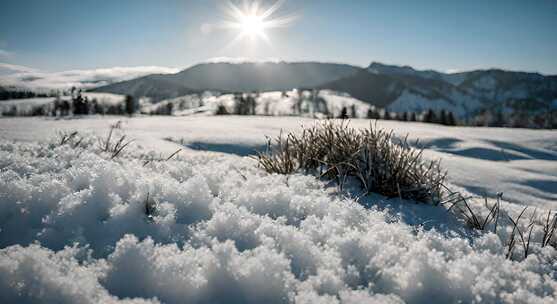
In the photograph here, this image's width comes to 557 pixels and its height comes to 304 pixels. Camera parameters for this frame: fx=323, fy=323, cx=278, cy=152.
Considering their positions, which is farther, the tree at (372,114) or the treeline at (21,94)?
the treeline at (21,94)

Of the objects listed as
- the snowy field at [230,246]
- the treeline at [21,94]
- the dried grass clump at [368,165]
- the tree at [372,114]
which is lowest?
the snowy field at [230,246]

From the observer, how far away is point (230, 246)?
3.58 feet

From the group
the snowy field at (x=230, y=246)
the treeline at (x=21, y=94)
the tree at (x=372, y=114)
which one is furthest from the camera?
the treeline at (x=21, y=94)

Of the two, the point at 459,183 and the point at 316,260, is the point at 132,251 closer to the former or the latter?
the point at 316,260

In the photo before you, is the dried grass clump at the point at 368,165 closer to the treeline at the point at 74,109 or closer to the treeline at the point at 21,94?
the treeline at the point at 74,109

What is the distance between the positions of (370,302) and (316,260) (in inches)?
9.1

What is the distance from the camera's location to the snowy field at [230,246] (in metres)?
0.94

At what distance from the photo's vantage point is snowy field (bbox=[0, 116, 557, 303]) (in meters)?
0.94

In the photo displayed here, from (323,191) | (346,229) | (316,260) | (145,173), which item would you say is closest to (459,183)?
(323,191)

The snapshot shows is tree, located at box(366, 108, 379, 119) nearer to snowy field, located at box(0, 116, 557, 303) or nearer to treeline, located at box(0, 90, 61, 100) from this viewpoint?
snowy field, located at box(0, 116, 557, 303)

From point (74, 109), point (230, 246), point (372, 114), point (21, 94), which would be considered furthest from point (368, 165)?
point (21, 94)

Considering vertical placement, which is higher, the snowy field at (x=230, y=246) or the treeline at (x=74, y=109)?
the treeline at (x=74, y=109)

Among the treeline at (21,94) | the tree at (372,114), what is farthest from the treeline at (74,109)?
the treeline at (21,94)

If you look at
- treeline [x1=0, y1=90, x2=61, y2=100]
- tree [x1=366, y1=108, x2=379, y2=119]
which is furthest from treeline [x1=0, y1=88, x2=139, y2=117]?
treeline [x1=0, y1=90, x2=61, y2=100]
